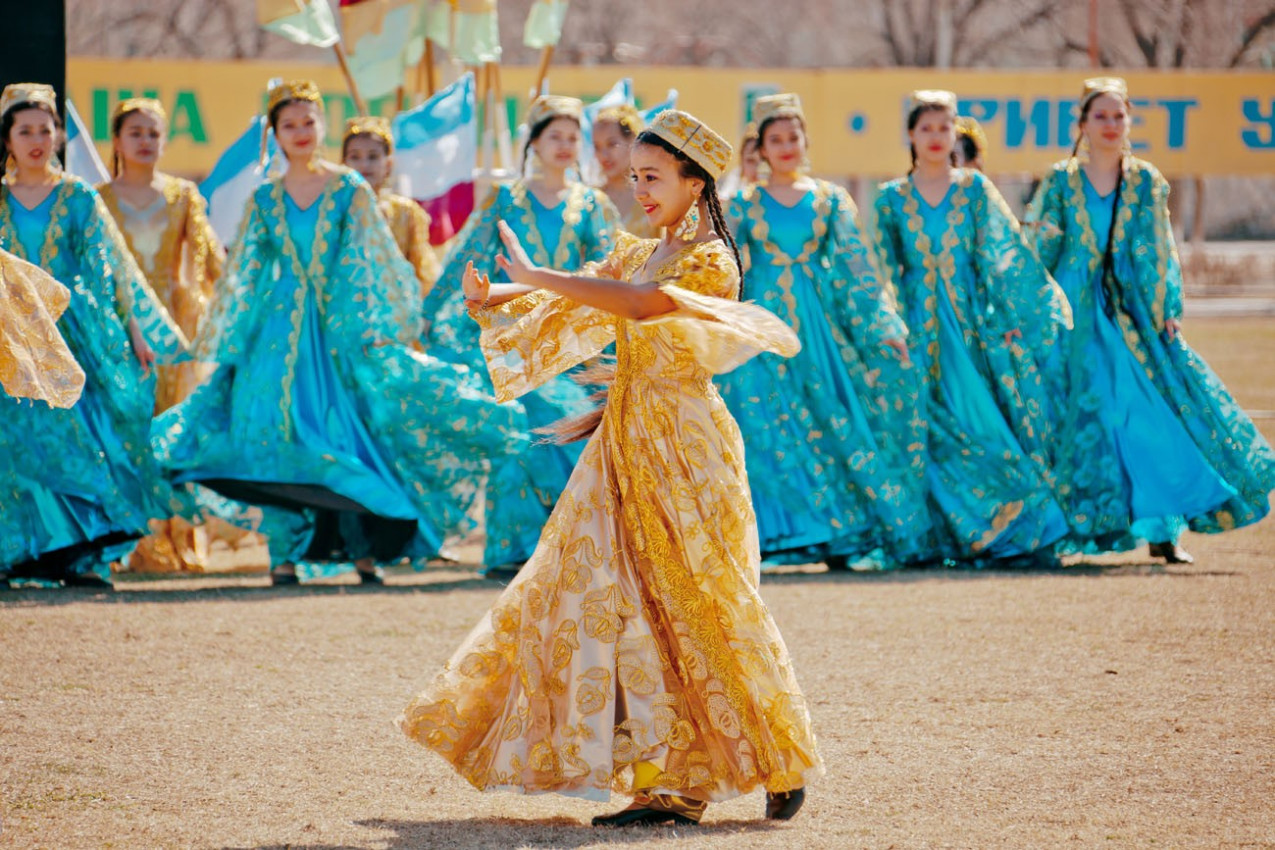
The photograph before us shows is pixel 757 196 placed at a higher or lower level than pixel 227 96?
lower

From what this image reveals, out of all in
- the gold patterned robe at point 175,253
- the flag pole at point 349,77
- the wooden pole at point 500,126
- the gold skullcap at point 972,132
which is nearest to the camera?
the gold patterned robe at point 175,253

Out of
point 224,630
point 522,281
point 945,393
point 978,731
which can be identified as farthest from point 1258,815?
point 945,393

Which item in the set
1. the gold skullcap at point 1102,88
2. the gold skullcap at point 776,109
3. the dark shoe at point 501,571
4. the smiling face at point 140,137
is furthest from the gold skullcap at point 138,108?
the gold skullcap at point 1102,88

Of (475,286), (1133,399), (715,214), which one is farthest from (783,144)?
(475,286)

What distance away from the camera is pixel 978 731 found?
14.7 ft

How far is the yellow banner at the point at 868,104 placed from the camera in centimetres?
1766

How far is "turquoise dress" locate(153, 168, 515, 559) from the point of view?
665cm

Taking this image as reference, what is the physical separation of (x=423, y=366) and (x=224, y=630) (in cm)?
144

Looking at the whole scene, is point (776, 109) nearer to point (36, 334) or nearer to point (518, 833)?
point (36, 334)

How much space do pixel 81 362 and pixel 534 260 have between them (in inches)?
66.4

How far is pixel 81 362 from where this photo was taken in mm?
6730

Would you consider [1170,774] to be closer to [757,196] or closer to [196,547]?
[757,196]

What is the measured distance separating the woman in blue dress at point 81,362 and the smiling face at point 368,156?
143cm

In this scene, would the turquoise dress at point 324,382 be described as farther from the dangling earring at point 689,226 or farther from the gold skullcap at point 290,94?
the dangling earring at point 689,226
